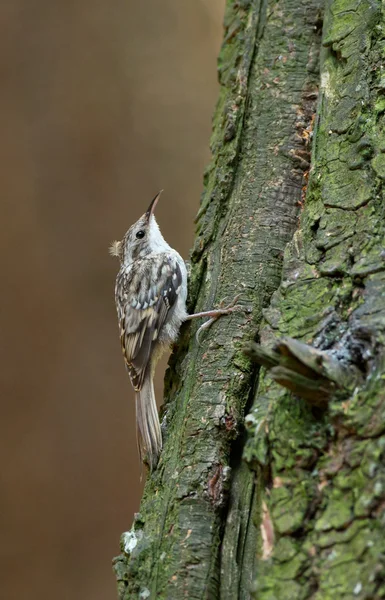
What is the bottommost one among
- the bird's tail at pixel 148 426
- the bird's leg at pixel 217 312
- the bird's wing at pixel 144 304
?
the bird's tail at pixel 148 426

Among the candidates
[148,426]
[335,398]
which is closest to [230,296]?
[148,426]

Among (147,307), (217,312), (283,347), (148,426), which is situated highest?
(283,347)

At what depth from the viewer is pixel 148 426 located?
2070mm

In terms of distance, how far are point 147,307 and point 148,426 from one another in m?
0.70

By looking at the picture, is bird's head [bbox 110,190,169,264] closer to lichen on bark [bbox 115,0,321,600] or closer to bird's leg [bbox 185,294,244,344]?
lichen on bark [bbox 115,0,321,600]

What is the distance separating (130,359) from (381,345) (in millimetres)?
1526

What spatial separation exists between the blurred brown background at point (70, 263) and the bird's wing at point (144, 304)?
1543 millimetres

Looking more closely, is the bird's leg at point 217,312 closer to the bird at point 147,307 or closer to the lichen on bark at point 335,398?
the bird at point 147,307

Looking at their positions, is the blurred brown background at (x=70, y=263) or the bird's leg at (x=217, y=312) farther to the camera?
the blurred brown background at (x=70, y=263)

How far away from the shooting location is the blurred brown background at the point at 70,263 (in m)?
4.09

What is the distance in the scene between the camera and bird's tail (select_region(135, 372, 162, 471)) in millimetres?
1827

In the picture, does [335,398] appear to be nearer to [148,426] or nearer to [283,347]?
[283,347]

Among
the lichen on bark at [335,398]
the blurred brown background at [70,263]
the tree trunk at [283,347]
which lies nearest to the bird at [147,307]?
the tree trunk at [283,347]

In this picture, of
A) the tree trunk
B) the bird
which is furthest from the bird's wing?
the tree trunk
